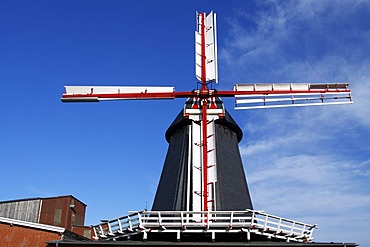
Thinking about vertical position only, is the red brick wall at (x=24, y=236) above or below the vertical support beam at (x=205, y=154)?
below

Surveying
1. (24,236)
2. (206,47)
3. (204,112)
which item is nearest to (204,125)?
(204,112)

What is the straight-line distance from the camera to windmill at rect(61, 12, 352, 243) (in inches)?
658

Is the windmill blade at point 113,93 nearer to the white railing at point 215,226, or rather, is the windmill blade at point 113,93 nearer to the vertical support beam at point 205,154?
the vertical support beam at point 205,154

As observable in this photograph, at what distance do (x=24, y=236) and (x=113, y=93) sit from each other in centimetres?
761

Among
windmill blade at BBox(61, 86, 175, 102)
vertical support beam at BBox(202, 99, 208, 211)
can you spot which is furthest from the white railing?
windmill blade at BBox(61, 86, 175, 102)

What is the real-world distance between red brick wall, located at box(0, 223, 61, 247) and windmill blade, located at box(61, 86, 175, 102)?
6182 millimetres

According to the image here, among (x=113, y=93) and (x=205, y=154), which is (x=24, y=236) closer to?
(x=113, y=93)

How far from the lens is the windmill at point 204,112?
1672cm

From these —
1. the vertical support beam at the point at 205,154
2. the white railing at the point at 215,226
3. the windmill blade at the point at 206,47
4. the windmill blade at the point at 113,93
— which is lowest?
the white railing at the point at 215,226

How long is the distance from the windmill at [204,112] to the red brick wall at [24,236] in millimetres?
3503

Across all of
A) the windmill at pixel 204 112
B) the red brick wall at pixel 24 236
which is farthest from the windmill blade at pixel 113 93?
the red brick wall at pixel 24 236

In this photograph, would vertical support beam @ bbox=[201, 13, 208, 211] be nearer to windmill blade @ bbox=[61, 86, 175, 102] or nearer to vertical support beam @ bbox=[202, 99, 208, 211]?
vertical support beam @ bbox=[202, 99, 208, 211]

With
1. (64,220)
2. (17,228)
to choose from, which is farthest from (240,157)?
(64,220)

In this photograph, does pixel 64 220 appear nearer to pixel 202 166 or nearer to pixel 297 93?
pixel 202 166
